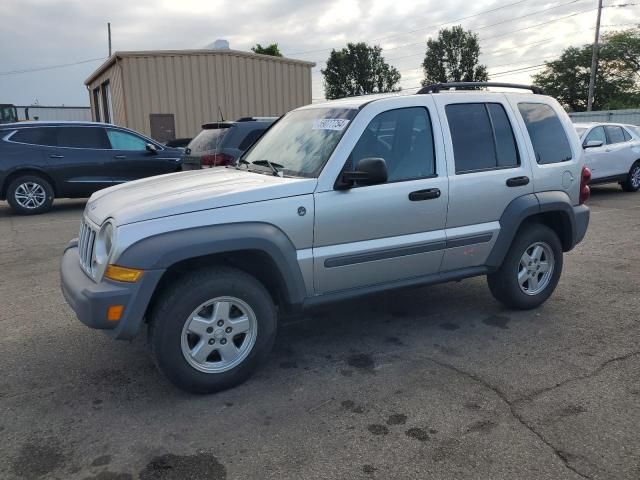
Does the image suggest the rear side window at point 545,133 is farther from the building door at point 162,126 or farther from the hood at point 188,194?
the building door at point 162,126

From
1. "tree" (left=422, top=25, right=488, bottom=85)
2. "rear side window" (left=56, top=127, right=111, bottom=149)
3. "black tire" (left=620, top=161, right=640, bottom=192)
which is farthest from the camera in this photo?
"tree" (left=422, top=25, right=488, bottom=85)

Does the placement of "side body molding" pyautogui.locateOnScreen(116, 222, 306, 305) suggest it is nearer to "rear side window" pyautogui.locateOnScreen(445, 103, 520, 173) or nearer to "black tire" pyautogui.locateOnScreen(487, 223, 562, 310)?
"rear side window" pyautogui.locateOnScreen(445, 103, 520, 173)

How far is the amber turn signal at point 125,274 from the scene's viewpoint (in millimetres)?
3059

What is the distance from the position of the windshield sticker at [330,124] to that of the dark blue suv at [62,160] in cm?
775

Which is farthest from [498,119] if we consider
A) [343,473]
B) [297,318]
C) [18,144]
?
[18,144]

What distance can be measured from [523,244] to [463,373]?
1.47 meters

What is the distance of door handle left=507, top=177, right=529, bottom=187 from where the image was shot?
4402 millimetres

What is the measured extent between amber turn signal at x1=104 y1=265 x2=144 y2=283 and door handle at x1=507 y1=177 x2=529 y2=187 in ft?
9.58

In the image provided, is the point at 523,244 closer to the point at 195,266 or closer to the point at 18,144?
the point at 195,266

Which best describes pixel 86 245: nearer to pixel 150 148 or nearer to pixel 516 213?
pixel 516 213

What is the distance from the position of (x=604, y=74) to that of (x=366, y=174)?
211ft

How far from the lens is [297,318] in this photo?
4.77 m

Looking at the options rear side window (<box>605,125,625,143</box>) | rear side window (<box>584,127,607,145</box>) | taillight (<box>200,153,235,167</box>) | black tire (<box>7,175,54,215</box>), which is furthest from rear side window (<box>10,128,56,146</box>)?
rear side window (<box>605,125,625,143</box>)

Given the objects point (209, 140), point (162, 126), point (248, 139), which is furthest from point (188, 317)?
point (162, 126)
